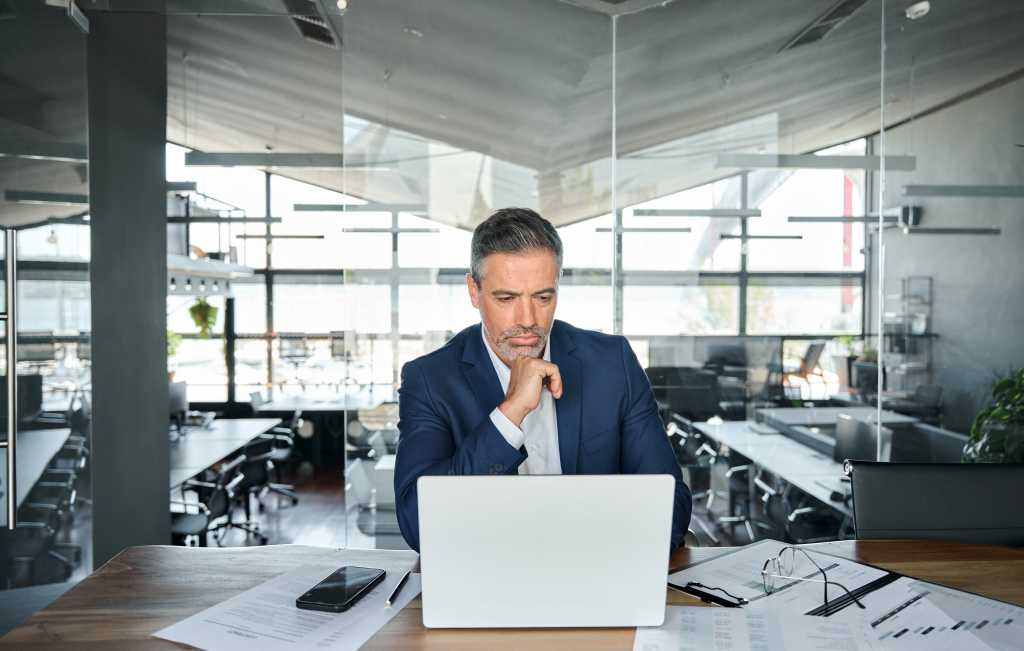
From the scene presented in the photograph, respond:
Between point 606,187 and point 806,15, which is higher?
point 806,15

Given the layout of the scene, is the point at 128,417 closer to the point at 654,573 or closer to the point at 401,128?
the point at 401,128

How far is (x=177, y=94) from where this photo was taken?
24.5ft

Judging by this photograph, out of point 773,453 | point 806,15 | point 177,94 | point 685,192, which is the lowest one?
point 773,453

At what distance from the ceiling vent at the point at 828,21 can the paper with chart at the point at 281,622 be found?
142 inches

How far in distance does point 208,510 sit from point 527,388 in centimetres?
408

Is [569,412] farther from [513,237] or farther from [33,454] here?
[33,454]

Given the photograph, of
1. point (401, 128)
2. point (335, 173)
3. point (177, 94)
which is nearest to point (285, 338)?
point (335, 173)

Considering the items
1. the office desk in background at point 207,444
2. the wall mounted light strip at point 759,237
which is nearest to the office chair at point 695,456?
the wall mounted light strip at point 759,237

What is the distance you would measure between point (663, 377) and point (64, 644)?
10.5 feet

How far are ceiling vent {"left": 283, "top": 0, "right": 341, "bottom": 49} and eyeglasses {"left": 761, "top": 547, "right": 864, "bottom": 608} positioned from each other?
3.51 meters

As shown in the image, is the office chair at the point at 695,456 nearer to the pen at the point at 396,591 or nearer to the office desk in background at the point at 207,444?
the pen at the point at 396,591

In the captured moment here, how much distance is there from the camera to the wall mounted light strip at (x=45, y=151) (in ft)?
11.1

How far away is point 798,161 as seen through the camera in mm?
3926

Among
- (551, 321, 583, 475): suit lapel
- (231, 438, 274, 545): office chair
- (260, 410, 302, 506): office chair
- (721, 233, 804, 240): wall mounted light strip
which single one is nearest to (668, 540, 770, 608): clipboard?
(551, 321, 583, 475): suit lapel
